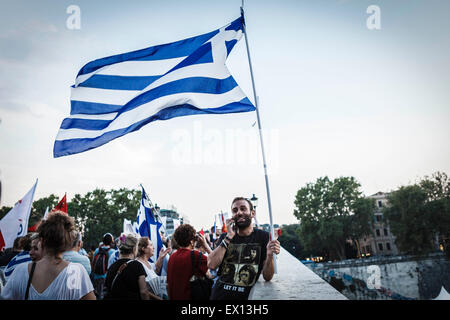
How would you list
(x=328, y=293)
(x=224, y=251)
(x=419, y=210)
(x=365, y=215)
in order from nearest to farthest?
(x=328, y=293), (x=224, y=251), (x=419, y=210), (x=365, y=215)

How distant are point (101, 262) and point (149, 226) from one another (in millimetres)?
1445

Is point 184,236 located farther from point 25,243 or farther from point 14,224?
point 14,224

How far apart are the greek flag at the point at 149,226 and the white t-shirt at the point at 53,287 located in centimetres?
509

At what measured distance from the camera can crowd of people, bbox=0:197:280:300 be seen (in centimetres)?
202

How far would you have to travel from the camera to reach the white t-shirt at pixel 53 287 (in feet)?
6.47

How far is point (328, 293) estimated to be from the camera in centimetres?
212

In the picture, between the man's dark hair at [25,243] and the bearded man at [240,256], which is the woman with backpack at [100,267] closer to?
the man's dark hair at [25,243]

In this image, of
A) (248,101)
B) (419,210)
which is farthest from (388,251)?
(248,101)

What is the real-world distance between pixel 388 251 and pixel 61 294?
88.3 metres

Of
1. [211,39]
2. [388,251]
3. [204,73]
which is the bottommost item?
[388,251]

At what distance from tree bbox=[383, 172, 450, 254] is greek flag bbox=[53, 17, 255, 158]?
5134 cm

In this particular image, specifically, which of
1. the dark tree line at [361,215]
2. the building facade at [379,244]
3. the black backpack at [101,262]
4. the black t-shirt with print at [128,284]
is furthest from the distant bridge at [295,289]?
the building facade at [379,244]
